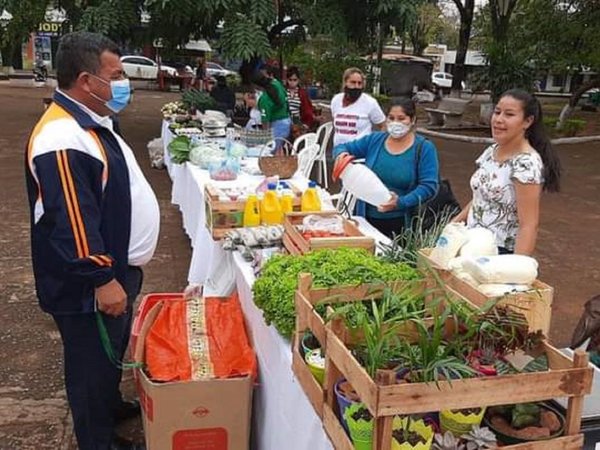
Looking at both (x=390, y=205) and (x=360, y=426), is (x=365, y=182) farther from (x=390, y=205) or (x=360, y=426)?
(x=360, y=426)

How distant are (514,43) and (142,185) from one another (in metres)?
15.9

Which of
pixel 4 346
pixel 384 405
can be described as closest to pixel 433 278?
pixel 384 405

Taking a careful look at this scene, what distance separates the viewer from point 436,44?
6072cm

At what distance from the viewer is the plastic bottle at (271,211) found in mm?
3180

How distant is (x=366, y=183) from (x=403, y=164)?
0.26 m

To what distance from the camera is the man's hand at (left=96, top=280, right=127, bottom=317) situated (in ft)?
7.22

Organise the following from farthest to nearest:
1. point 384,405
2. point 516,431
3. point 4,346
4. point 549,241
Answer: point 549,241 < point 4,346 < point 516,431 < point 384,405

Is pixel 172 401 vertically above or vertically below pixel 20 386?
above

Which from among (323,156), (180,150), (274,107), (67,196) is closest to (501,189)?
(67,196)

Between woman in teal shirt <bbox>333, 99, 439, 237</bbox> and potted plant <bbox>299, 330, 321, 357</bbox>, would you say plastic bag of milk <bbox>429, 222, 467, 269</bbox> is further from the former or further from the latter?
woman in teal shirt <bbox>333, 99, 439, 237</bbox>

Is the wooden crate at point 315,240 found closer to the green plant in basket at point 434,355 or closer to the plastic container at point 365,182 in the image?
the plastic container at point 365,182

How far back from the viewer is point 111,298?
7.29 feet

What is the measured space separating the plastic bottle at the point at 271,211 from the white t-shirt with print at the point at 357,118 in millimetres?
2923

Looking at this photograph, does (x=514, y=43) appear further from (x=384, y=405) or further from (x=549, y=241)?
(x=384, y=405)
